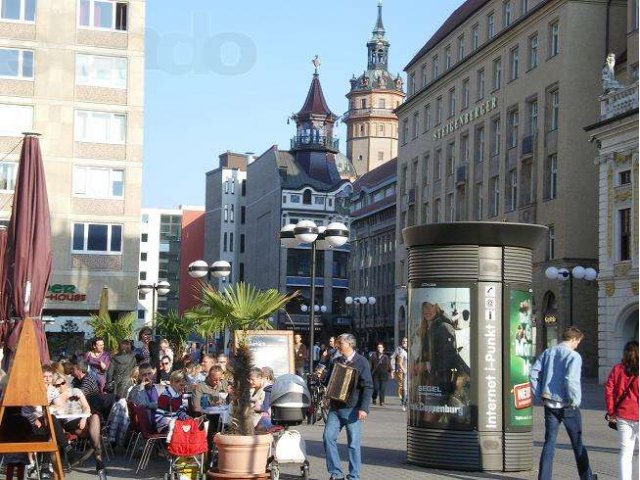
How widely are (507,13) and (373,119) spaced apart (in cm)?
10307

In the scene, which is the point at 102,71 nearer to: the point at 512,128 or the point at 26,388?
the point at 512,128

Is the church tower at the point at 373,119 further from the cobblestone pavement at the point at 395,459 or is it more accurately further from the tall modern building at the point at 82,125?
the cobblestone pavement at the point at 395,459

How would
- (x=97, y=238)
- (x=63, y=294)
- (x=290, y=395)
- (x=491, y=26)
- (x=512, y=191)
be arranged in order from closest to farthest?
1. (x=290, y=395)
2. (x=63, y=294)
3. (x=97, y=238)
4. (x=512, y=191)
5. (x=491, y=26)

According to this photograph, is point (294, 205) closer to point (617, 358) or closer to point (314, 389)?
point (617, 358)

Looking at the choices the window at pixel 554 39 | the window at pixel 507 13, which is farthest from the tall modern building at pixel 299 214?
the window at pixel 554 39

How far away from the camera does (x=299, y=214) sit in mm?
130875

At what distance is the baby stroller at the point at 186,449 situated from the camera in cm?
1441

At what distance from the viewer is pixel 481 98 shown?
70.2 metres

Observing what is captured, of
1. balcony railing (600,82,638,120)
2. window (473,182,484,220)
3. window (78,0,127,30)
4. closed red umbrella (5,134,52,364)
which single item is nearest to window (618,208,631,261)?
balcony railing (600,82,638,120)

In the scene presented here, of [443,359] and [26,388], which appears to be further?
[443,359]

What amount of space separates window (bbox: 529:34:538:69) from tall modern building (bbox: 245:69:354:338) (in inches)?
2423

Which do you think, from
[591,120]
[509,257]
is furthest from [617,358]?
[509,257]

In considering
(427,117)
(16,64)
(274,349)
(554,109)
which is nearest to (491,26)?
(554,109)

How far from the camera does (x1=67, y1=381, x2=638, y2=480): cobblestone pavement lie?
16125 mm
